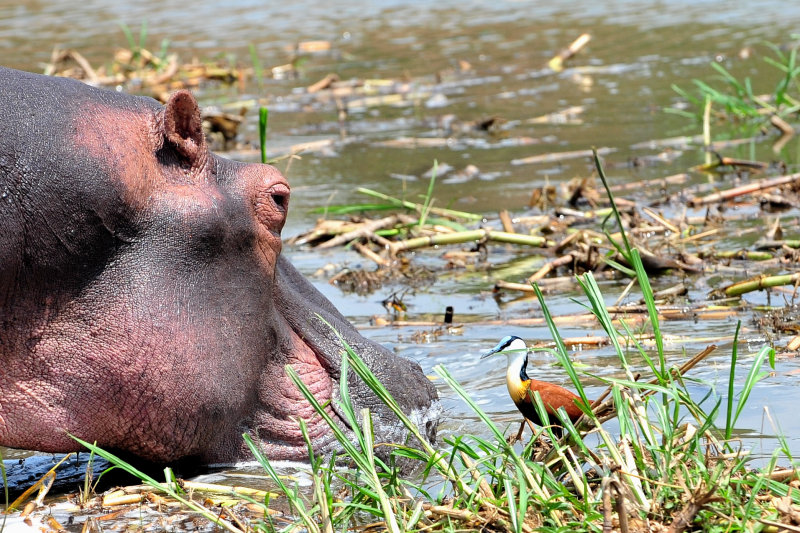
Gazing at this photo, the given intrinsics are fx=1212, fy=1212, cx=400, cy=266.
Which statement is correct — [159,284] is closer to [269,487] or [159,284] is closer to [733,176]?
[269,487]

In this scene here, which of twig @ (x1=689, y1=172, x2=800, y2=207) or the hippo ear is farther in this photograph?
twig @ (x1=689, y1=172, x2=800, y2=207)

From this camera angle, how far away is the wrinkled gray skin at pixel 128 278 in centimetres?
292

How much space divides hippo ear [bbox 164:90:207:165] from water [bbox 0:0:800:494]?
1.08m

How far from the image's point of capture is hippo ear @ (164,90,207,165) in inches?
121

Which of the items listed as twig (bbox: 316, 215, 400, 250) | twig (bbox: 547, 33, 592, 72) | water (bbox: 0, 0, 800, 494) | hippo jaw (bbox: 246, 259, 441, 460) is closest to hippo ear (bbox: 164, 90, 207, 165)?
hippo jaw (bbox: 246, 259, 441, 460)

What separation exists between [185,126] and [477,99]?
759 cm

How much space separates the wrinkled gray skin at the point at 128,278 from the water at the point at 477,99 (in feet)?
2.59

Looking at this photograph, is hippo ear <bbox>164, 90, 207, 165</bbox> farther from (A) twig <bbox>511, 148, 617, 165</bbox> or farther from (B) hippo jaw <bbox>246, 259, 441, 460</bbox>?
(A) twig <bbox>511, 148, 617, 165</bbox>

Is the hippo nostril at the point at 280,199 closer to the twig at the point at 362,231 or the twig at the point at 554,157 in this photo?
the twig at the point at 362,231

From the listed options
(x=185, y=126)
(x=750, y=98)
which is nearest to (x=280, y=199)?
(x=185, y=126)

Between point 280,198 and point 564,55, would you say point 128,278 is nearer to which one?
point 280,198

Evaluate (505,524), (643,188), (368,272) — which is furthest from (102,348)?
(643,188)

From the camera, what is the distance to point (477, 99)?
10562 mm

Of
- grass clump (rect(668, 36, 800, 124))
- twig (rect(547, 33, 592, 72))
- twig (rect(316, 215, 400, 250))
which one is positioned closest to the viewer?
twig (rect(316, 215, 400, 250))
